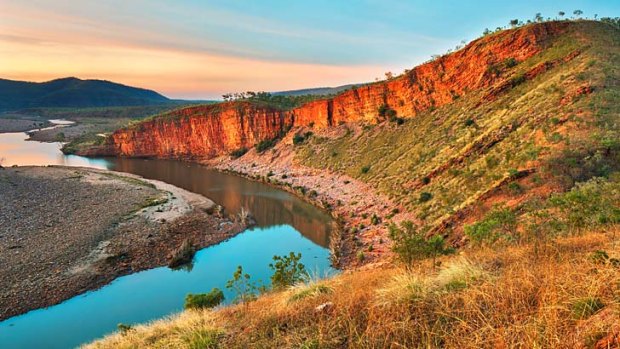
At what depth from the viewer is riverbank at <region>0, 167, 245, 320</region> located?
16.3 meters

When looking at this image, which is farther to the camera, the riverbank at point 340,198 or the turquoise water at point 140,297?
the riverbank at point 340,198

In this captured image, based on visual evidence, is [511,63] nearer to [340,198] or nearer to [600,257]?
[340,198]

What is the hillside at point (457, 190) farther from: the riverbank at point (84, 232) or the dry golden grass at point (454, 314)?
the riverbank at point (84, 232)

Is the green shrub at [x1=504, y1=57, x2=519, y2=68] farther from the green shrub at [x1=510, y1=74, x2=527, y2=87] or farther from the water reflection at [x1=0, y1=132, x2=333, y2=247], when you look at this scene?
the water reflection at [x1=0, y1=132, x2=333, y2=247]

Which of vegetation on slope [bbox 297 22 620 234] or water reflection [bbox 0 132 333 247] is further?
water reflection [bbox 0 132 333 247]

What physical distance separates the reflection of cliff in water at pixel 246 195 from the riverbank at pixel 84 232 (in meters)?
2.38

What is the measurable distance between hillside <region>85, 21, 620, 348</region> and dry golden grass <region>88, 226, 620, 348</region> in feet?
0.07

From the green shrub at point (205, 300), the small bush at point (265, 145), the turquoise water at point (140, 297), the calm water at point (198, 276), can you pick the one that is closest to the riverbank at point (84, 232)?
the turquoise water at point (140, 297)

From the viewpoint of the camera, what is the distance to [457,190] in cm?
1920

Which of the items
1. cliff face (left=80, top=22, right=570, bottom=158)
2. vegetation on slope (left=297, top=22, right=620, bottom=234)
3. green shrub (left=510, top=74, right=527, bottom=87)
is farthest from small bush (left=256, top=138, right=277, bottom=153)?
green shrub (left=510, top=74, right=527, bottom=87)

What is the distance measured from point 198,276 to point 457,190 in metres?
13.7

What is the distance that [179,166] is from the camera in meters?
54.0

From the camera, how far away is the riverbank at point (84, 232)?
1630 cm

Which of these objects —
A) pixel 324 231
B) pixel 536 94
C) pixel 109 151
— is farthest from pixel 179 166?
pixel 536 94
